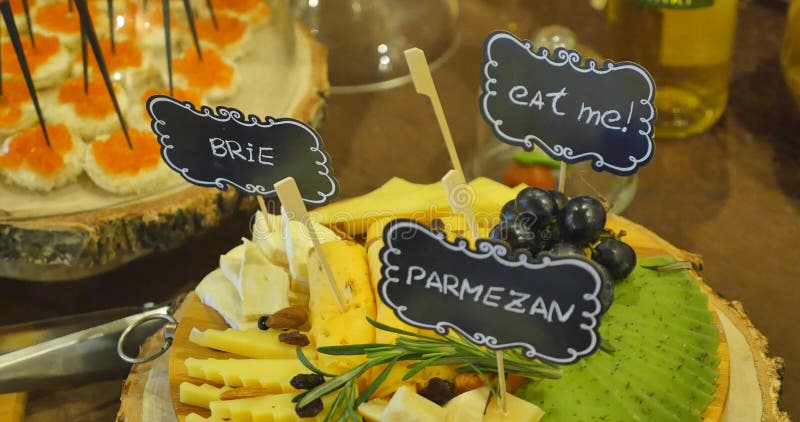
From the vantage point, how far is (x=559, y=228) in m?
1.19

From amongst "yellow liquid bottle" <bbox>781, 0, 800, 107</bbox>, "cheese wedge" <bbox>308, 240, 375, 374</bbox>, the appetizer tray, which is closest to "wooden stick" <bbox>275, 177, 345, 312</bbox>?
"cheese wedge" <bbox>308, 240, 375, 374</bbox>

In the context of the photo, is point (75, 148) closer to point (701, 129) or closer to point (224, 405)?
point (224, 405)

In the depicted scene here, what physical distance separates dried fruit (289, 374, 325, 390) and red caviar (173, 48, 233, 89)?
91 cm

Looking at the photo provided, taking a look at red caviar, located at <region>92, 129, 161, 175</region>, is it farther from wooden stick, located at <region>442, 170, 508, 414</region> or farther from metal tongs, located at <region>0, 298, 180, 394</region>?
wooden stick, located at <region>442, 170, 508, 414</region>

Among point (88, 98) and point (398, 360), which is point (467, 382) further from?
point (88, 98)

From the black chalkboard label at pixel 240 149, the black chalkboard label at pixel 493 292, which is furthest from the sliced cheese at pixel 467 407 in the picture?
the black chalkboard label at pixel 240 149

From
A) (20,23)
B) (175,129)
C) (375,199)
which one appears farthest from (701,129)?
(20,23)

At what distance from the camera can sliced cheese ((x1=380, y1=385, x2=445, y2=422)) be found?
1.02 m

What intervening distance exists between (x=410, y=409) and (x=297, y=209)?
0.92ft

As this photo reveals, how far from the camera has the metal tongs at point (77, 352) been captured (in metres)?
1.35

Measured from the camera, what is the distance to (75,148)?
1655mm

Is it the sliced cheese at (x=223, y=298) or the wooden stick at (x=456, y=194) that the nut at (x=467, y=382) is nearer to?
the wooden stick at (x=456, y=194)

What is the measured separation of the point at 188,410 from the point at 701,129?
1334 mm

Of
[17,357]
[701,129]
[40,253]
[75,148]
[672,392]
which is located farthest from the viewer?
[701,129]
